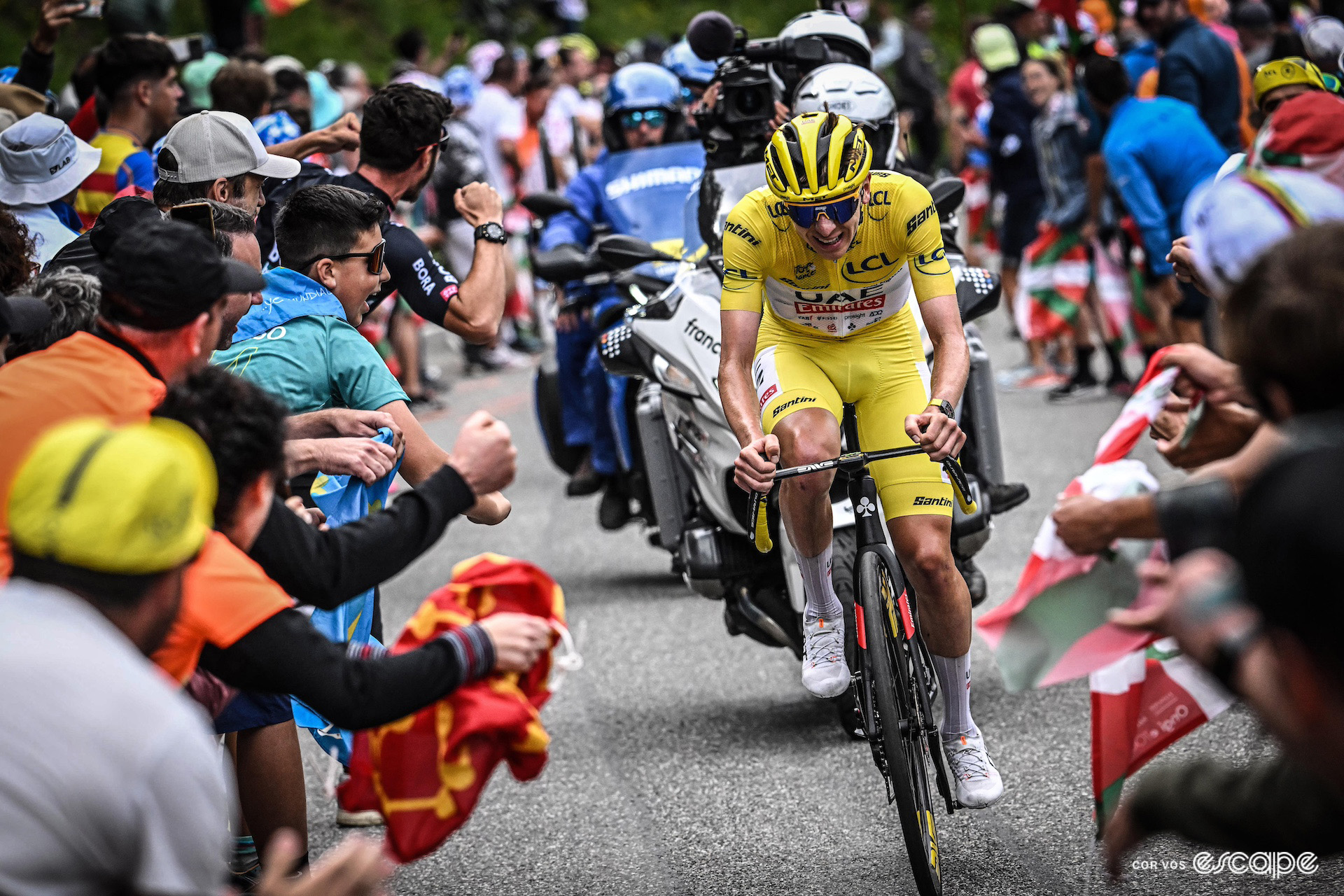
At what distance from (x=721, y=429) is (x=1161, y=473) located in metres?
4.35

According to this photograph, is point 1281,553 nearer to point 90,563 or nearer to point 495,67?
point 90,563

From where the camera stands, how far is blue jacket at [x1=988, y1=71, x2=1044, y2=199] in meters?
13.6

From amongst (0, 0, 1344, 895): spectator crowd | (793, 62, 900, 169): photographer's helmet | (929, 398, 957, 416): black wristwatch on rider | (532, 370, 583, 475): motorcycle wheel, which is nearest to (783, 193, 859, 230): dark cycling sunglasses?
(929, 398, 957, 416): black wristwatch on rider

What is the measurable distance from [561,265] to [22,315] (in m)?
4.42

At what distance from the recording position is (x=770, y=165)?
15.9 ft

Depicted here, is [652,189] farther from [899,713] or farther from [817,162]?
[899,713]

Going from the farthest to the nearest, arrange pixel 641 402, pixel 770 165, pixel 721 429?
pixel 641 402, pixel 721 429, pixel 770 165

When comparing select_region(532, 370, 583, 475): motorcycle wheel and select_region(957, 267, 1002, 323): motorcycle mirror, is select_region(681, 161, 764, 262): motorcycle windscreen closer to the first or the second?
select_region(957, 267, 1002, 323): motorcycle mirror

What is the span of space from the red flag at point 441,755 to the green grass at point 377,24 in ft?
66.2

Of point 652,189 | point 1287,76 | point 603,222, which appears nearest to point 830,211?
point 1287,76

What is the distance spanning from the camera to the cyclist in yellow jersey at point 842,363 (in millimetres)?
4738

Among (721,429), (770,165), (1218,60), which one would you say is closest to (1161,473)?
(1218,60)

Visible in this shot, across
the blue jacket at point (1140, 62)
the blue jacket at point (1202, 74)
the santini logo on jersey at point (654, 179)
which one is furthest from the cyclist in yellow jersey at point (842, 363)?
the blue jacket at point (1140, 62)

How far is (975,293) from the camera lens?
6141 millimetres
